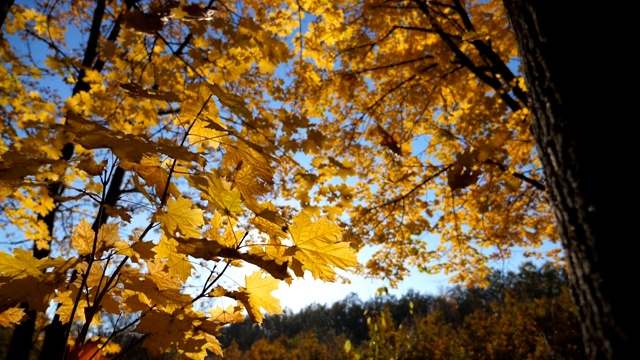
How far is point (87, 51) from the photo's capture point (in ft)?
18.5

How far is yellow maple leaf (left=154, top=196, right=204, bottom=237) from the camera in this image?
2.20 ft

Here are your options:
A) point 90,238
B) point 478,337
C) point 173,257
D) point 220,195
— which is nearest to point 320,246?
point 220,195

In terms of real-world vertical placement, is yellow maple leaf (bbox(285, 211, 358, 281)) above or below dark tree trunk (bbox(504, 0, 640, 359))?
below

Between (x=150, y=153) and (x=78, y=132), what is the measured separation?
0.42 feet

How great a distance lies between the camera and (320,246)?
27.7 inches

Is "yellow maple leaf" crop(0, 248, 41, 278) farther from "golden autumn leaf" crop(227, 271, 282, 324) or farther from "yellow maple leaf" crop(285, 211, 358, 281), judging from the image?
"yellow maple leaf" crop(285, 211, 358, 281)

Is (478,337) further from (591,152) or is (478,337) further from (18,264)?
(18,264)

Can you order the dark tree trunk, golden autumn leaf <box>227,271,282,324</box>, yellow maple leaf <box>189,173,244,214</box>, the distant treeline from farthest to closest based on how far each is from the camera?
the distant treeline → the dark tree trunk → golden autumn leaf <box>227,271,282,324</box> → yellow maple leaf <box>189,173,244,214</box>

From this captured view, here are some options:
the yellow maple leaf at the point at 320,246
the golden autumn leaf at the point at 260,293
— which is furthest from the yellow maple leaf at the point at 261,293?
the yellow maple leaf at the point at 320,246

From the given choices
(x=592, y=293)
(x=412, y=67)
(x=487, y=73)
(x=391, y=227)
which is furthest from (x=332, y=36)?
(x=592, y=293)

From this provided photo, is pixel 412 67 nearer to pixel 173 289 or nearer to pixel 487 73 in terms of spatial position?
pixel 487 73

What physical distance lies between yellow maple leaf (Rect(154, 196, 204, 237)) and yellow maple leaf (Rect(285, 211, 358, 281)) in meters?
0.19

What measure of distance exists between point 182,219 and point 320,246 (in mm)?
285

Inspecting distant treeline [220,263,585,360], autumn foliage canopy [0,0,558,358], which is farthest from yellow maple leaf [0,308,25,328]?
distant treeline [220,263,585,360]
